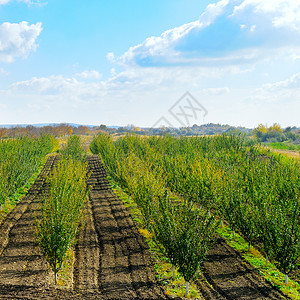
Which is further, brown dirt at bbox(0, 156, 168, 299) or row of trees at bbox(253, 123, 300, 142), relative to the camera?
row of trees at bbox(253, 123, 300, 142)

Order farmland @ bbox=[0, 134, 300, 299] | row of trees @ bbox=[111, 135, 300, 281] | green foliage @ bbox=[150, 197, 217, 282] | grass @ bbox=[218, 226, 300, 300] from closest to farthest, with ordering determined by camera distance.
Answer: green foliage @ bbox=[150, 197, 217, 282], farmland @ bbox=[0, 134, 300, 299], grass @ bbox=[218, 226, 300, 300], row of trees @ bbox=[111, 135, 300, 281]

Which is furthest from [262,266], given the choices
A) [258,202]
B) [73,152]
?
[73,152]

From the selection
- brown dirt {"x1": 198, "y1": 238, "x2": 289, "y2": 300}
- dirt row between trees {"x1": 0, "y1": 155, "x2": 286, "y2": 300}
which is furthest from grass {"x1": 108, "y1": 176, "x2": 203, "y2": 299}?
brown dirt {"x1": 198, "y1": 238, "x2": 289, "y2": 300}

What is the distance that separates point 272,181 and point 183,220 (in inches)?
484

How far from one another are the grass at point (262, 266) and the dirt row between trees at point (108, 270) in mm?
478

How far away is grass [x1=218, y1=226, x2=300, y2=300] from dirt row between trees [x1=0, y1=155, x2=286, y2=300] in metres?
0.48

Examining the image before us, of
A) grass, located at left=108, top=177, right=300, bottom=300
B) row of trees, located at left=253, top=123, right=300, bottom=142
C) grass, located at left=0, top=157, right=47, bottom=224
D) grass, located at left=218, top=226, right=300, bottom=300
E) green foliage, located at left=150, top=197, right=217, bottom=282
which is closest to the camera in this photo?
green foliage, located at left=150, top=197, right=217, bottom=282

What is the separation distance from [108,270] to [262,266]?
8303mm

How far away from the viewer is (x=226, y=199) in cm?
1709

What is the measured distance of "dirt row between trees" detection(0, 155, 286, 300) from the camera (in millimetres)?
11328

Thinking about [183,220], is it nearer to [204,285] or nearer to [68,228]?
[204,285]

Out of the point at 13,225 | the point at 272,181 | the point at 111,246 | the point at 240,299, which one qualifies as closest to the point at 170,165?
the point at 272,181

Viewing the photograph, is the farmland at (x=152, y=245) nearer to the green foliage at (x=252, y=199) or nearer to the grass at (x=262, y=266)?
the green foliage at (x=252, y=199)

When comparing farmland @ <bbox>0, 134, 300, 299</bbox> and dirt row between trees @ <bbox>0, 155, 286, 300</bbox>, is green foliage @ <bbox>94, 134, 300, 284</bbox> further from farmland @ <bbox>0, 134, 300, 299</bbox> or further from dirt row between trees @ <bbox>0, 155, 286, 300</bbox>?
dirt row between trees @ <bbox>0, 155, 286, 300</bbox>
